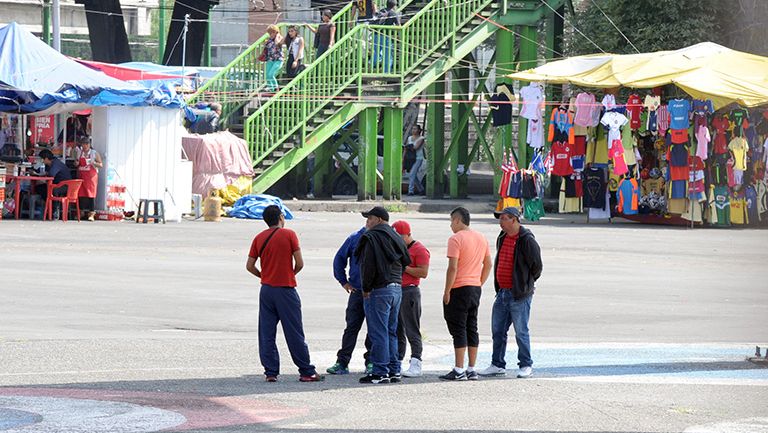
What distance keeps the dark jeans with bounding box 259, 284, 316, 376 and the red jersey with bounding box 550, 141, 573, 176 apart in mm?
20701

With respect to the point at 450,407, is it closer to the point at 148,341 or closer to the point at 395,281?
the point at 395,281

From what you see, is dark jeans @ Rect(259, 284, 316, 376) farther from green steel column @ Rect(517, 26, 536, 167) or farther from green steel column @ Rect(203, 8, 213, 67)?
green steel column @ Rect(203, 8, 213, 67)

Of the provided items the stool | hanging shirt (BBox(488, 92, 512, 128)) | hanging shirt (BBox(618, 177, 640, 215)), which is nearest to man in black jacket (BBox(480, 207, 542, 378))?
the stool

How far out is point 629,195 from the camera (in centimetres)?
3166

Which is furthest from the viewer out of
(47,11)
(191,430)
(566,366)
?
(47,11)

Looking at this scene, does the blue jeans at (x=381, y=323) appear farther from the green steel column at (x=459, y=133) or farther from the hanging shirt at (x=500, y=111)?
the green steel column at (x=459, y=133)

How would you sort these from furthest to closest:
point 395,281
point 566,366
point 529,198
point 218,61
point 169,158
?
point 218,61 → point 529,198 → point 169,158 → point 566,366 → point 395,281

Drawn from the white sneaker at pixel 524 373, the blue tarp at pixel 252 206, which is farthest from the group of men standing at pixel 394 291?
the blue tarp at pixel 252 206

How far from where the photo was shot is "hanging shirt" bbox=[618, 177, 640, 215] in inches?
1244

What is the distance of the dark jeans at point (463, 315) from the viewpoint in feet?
41.9

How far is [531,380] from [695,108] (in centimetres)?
1928

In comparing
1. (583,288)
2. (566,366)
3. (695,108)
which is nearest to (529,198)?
(695,108)

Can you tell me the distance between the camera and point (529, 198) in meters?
32.4

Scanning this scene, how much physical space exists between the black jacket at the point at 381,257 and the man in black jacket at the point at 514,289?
1.10 meters
